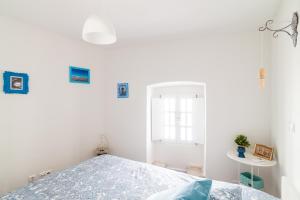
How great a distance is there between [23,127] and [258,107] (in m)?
3.31

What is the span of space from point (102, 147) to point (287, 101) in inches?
120

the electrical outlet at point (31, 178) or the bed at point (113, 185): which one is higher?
the bed at point (113, 185)

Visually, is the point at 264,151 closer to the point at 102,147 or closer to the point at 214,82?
the point at 214,82

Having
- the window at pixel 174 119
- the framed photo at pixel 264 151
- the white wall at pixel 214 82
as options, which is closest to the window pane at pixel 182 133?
the window at pixel 174 119

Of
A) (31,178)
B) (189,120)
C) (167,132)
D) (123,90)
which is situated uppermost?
(123,90)

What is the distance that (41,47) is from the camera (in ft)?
8.32

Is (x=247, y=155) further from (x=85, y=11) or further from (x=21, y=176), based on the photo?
(x=21, y=176)

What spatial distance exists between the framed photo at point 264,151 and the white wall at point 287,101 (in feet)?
0.35

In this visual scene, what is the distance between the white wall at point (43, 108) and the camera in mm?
2184

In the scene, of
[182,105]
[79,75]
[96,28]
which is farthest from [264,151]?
[79,75]

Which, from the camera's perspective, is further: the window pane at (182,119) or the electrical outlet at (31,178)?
the window pane at (182,119)

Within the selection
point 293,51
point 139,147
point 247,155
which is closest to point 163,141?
point 139,147

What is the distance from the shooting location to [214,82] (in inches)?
109

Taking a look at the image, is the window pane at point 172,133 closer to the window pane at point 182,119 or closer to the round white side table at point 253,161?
the window pane at point 182,119
